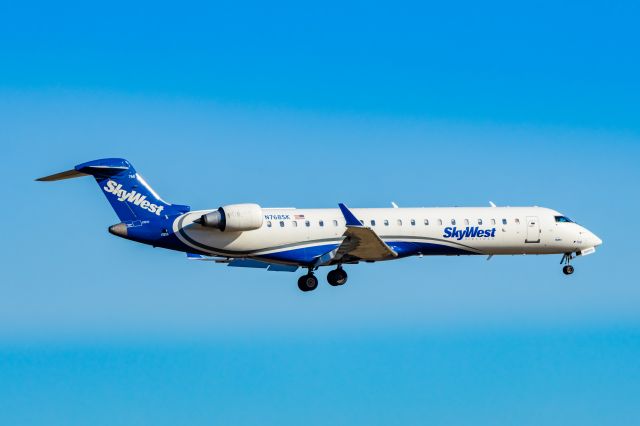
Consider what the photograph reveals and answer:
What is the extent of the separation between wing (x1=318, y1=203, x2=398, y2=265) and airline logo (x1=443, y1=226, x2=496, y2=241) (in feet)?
9.63

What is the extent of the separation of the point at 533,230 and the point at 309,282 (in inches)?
389

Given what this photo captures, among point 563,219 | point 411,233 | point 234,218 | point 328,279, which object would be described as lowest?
point 328,279

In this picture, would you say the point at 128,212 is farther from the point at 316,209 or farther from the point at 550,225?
the point at 550,225

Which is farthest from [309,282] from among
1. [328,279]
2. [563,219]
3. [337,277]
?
[563,219]

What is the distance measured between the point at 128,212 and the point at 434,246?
12.5m

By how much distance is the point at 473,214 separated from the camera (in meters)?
49.9

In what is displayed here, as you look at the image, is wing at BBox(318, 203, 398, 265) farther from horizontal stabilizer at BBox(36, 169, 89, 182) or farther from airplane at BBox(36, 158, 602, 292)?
horizontal stabilizer at BBox(36, 169, 89, 182)

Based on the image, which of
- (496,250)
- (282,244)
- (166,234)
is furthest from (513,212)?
(166,234)

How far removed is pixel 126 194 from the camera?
45469mm

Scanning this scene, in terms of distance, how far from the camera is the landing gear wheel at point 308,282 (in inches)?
1907

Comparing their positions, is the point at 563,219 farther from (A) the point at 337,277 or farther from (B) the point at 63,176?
(B) the point at 63,176

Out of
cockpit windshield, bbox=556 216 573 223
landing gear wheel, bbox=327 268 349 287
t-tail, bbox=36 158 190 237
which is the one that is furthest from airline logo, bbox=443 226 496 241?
t-tail, bbox=36 158 190 237

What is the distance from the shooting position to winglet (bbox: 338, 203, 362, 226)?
4456 cm

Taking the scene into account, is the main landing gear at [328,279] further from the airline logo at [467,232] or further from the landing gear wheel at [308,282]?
the airline logo at [467,232]
